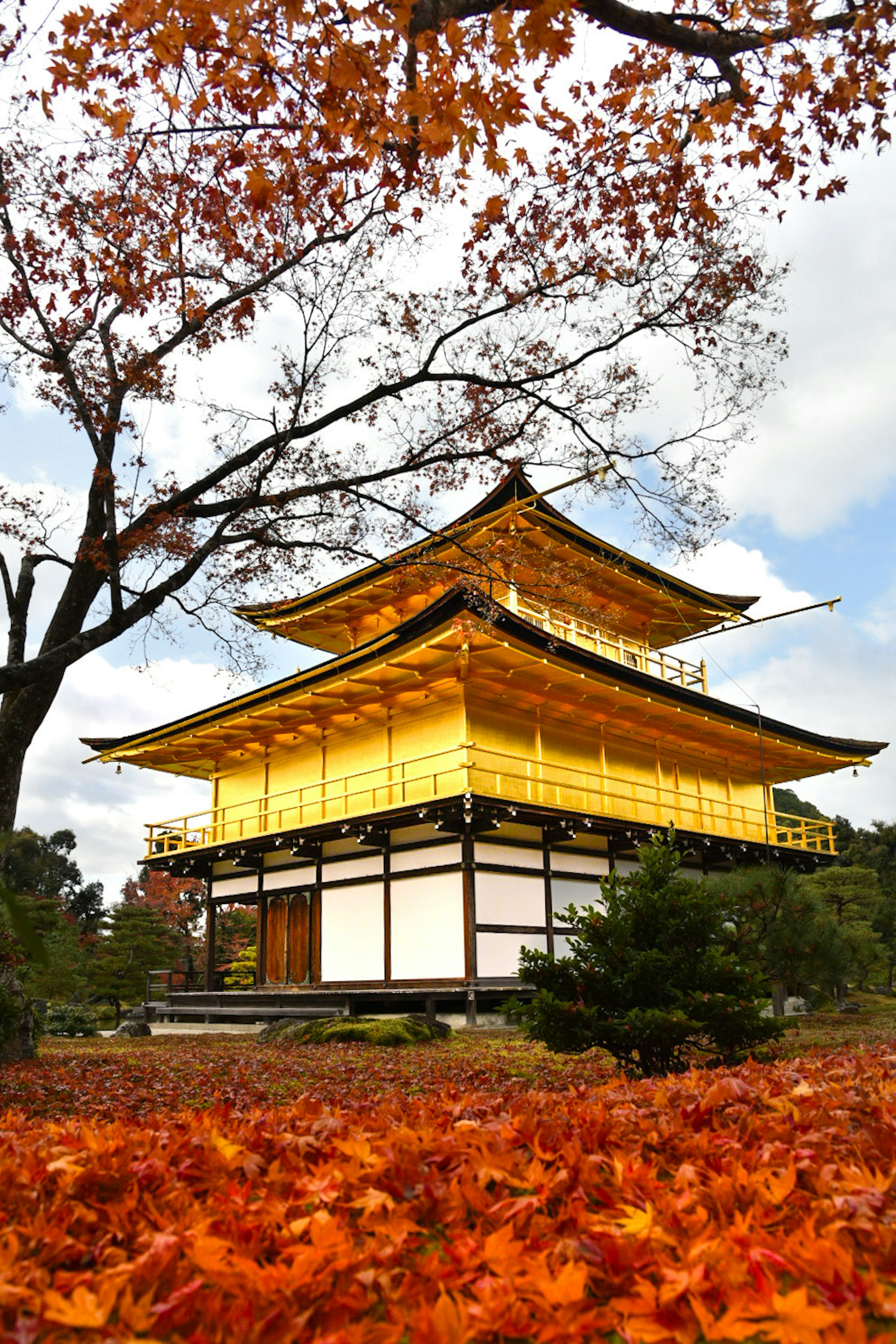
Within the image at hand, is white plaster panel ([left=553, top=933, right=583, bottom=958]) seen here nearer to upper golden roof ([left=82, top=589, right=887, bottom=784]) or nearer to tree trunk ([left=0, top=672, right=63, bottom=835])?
upper golden roof ([left=82, top=589, right=887, bottom=784])

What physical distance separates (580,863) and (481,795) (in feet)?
13.9

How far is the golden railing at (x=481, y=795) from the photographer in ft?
60.0

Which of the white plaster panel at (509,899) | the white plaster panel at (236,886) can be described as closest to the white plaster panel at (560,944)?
the white plaster panel at (509,899)


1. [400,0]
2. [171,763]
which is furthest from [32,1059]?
[171,763]

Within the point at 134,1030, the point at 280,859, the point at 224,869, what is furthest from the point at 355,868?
the point at 224,869

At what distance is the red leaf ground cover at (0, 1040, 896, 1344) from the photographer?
63.1 inches

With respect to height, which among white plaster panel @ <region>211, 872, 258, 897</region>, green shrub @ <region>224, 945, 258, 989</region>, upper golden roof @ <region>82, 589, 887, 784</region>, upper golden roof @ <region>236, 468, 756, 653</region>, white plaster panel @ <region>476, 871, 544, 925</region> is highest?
upper golden roof @ <region>236, 468, 756, 653</region>

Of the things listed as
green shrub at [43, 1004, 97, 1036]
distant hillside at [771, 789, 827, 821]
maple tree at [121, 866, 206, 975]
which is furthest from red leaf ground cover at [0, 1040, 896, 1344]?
distant hillside at [771, 789, 827, 821]

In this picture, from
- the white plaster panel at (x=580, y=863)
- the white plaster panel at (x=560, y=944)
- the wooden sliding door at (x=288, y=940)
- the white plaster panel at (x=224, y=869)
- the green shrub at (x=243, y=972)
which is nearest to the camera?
the white plaster panel at (x=560, y=944)

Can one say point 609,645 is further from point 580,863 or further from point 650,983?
point 650,983

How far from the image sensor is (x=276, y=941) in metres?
21.8

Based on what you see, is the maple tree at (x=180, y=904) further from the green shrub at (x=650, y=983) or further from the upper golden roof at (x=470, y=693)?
the green shrub at (x=650, y=983)

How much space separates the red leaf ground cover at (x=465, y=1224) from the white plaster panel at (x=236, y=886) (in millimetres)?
20140

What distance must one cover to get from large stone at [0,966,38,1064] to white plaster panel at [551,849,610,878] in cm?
1072
